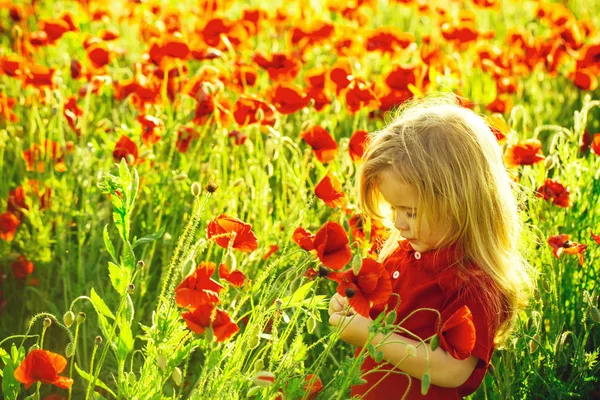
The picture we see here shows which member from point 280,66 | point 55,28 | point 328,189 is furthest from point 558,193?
point 55,28

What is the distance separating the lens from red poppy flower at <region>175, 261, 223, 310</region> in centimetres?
158

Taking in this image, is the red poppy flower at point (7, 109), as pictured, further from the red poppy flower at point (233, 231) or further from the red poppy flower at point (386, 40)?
the red poppy flower at point (233, 231)

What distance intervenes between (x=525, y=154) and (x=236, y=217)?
0.78m

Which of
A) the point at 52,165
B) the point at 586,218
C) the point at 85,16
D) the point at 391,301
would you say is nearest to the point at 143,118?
the point at 52,165

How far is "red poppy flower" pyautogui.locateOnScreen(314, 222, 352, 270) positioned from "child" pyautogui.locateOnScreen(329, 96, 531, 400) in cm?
16

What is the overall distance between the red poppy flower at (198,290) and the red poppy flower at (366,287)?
214 mm

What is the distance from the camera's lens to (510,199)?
1.92 meters

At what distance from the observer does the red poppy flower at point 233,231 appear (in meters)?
1.77

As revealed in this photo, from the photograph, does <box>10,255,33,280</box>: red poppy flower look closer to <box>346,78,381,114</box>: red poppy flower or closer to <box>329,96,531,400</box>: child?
<box>346,78,381,114</box>: red poppy flower

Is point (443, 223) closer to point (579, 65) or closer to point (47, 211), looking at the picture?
point (47, 211)

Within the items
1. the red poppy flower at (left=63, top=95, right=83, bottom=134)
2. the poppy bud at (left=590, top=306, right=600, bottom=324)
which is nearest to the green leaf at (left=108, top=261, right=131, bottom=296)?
the poppy bud at (left=590, top=306, right=600, bottom=324)

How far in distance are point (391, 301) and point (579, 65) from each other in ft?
6.56

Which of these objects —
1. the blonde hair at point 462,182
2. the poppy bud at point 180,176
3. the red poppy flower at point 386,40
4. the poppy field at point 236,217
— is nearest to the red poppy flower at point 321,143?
the poppy field at point 236,217

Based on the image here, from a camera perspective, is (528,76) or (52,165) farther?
(528,76)
